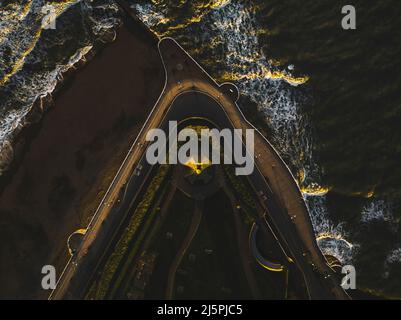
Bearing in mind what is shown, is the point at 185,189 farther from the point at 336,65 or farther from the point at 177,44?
the point at 336,65

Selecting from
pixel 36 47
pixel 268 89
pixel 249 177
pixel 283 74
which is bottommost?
pixel 249 177

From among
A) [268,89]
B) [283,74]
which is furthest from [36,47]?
[283,74]

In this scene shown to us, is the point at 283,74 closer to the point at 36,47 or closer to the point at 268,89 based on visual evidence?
the point at 268,89

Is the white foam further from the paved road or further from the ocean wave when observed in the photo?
the ocean wave

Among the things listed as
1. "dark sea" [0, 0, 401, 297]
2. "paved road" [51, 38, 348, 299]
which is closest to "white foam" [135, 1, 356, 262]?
"dark sea" [0, 0, 401, 297]

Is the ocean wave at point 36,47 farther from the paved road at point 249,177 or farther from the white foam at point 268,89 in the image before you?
the paved road at point 249,177

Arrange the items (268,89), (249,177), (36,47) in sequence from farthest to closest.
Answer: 1. (36,47)
2. (268,89)
3. (249,177)

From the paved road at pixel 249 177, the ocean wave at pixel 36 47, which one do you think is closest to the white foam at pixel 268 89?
the paved road at pixel 249 177
